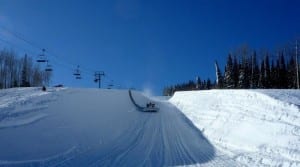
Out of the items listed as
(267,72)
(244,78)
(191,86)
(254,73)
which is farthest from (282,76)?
(191,86)

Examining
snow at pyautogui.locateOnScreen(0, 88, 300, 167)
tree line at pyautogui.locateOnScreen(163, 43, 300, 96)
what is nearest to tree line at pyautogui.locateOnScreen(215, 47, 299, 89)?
tree line at pyautogui.locateOnScreen(163, 43, 300, 96)

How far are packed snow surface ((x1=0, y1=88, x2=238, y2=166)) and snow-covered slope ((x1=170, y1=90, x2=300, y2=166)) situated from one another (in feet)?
2.63

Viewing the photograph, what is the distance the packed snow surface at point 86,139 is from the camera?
1249cm

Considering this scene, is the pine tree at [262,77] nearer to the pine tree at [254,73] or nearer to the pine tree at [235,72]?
the pine tree at [254,73]

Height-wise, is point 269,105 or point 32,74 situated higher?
point 32,74

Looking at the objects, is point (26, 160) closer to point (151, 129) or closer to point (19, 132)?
point (19, 132)

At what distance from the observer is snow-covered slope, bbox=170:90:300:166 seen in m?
12.4

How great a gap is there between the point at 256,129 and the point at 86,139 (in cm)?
892

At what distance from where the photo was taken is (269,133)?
14.7 m

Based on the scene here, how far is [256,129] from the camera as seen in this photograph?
52.4ft

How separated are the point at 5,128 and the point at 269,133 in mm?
12374

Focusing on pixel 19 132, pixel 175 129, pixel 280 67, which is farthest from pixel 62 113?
pixel 280 67

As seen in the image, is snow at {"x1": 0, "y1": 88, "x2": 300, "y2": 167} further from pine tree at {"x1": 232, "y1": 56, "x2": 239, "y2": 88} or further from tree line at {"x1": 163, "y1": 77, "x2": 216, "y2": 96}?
tree line at {"x1": 163, "y1": 77, "x2": 216, "y2": 96}

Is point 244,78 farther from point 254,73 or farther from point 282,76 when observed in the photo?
point 282,76
